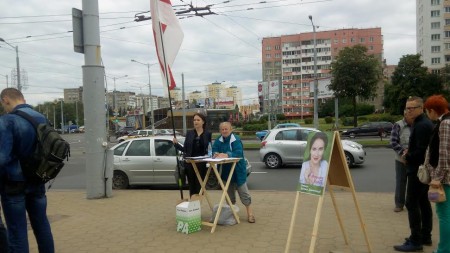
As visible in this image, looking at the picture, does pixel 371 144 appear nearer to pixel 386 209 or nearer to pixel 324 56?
pixel 386 209

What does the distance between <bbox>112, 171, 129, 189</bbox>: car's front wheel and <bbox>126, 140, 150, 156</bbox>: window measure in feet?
1.89

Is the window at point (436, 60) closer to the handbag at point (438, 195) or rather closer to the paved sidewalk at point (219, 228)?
the paved sidewalk at point (219, 228)

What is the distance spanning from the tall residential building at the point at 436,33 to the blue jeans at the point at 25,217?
97.6 metres

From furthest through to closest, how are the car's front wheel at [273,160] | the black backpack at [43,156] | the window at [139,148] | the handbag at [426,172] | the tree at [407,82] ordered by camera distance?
the tree at [407,82], the car's front wheel at [273,160], the window at [139,148], the handbag at [426,172], the black backpack at [43,156]

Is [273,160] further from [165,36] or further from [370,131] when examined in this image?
[370,131]

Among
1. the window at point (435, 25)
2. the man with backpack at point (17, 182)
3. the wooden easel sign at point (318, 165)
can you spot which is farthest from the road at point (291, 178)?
the window at point (435, 25)

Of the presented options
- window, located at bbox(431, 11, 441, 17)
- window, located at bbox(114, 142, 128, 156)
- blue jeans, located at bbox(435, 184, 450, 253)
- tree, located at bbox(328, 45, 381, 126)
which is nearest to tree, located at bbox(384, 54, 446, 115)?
tree, located at bbox(328, 45, 381, 126)

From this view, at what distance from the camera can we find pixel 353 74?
31.8 m

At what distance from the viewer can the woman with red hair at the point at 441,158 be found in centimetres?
411

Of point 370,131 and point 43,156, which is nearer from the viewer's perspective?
point 43,156

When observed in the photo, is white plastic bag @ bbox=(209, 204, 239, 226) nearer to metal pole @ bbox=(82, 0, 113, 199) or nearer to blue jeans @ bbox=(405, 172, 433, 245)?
blue jeans @ bbox=(405, 172, 433, 245)

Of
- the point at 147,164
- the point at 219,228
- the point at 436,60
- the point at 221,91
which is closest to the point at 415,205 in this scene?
the point at 219,228

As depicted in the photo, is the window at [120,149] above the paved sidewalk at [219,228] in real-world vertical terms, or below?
above

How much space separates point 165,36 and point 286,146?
9.38 meters
